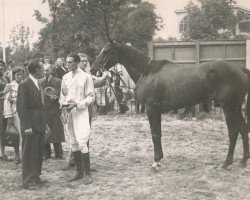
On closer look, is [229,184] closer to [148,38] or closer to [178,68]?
[178,68]

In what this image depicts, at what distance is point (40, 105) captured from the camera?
6379 mm

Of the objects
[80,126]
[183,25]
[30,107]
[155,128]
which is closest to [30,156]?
[30,107]

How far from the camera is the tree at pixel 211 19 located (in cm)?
2895

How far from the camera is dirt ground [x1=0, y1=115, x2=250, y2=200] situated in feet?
19.5

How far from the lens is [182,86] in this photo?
725 centimetres

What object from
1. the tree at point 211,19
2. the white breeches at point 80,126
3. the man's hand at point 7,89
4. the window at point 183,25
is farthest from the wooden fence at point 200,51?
the window at point 183,25

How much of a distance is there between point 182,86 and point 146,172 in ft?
5.24

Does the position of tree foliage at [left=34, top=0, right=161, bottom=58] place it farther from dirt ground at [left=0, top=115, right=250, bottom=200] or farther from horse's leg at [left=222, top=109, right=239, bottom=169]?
horse's leg at [left=222, top=109, right=239, bottom=169]

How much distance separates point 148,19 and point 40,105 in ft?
151

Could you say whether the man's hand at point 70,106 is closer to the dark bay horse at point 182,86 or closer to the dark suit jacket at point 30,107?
the dark suit jacket at point 30,107

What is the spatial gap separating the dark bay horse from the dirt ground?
0.49 m

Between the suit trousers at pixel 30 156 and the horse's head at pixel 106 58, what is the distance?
67.7 inches

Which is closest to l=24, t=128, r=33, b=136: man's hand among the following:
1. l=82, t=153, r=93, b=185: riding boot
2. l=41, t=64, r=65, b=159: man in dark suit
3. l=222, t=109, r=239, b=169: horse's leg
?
l=82, t=153, r=93, b=185: riding boot

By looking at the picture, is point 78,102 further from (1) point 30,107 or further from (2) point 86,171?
(2) point 86,171
